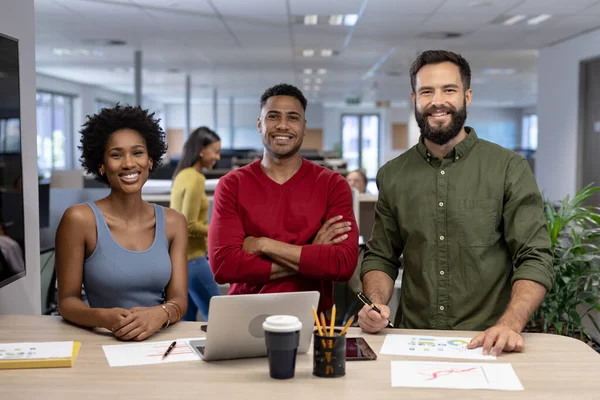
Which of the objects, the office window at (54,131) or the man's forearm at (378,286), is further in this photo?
the office window at (54,131)

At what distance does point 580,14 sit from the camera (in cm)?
743

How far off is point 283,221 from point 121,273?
22.7 inches

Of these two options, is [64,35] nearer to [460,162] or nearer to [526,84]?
[460,162]

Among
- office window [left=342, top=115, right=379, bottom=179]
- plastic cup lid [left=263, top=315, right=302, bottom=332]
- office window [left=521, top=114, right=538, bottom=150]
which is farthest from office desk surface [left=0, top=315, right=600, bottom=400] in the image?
office window [left=521, top=114, right=538, bottom=150]

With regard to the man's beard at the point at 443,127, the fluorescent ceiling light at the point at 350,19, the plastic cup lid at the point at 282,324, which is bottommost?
the plastic cup lid at the point at 282,324

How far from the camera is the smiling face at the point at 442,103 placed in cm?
210

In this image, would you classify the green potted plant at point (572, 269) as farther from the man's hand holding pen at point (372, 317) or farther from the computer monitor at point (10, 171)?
the computer monitor at point (10, 171)

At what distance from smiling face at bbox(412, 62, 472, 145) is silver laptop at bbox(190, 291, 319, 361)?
78 cm

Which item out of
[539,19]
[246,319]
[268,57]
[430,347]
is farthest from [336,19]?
[246,319]

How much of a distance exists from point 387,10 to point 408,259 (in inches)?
215

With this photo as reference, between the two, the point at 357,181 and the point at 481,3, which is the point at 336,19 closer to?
the point at 481,3

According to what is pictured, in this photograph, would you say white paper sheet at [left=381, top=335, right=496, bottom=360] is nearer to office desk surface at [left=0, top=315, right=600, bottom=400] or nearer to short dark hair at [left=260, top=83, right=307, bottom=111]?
office desk surface at [left=0, top=315, right=600, bottom=400]

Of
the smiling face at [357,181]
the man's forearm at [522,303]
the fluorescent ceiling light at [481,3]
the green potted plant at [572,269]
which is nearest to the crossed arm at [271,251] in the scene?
the man's forearm at [522,303]

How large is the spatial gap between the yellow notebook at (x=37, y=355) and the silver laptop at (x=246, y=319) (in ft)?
1.09
